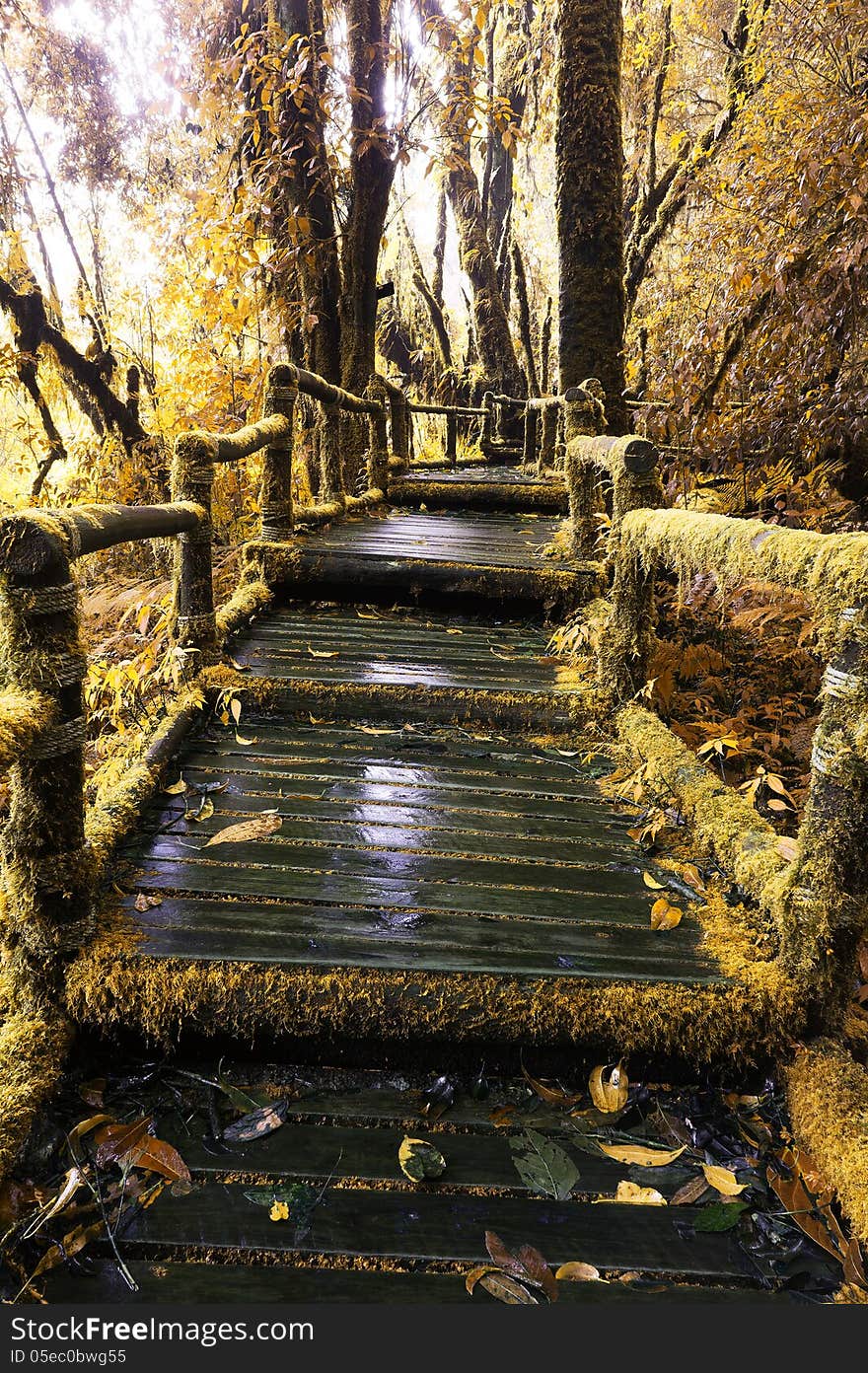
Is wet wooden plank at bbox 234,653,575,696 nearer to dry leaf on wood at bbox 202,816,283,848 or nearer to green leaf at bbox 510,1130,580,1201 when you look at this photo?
dry leaf on wood at bbox 202,816,283,848

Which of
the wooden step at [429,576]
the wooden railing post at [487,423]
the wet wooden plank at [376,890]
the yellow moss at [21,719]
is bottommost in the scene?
the wet wooden plank at [376,890]

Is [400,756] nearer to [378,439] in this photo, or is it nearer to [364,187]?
[378,439]

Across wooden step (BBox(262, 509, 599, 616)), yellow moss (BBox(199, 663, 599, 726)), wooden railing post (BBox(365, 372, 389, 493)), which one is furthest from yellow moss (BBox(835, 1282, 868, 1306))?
wooden railing post (BBox(365, 372, 389, 493))

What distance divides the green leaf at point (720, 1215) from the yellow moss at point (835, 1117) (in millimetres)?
207

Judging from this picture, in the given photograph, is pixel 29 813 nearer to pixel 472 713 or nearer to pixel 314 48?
pixel 472 713

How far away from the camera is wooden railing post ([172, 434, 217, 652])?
3.32 meters

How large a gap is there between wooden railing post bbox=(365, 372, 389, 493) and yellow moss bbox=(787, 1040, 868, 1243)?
696cm

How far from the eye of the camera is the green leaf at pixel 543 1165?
64.3 inches

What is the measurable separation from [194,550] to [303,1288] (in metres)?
2.67

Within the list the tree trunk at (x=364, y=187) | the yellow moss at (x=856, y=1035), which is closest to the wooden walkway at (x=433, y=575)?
the yellow moss at (x=856, y=1035)

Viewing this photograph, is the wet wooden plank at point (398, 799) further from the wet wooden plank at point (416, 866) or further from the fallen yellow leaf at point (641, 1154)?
the fallen yellow leaf at point (641, 1154)

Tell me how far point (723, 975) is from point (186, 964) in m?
1.37

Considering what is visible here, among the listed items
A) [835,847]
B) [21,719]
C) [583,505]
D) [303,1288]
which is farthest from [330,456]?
[303,1288]

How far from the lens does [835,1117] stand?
5.53 feet
